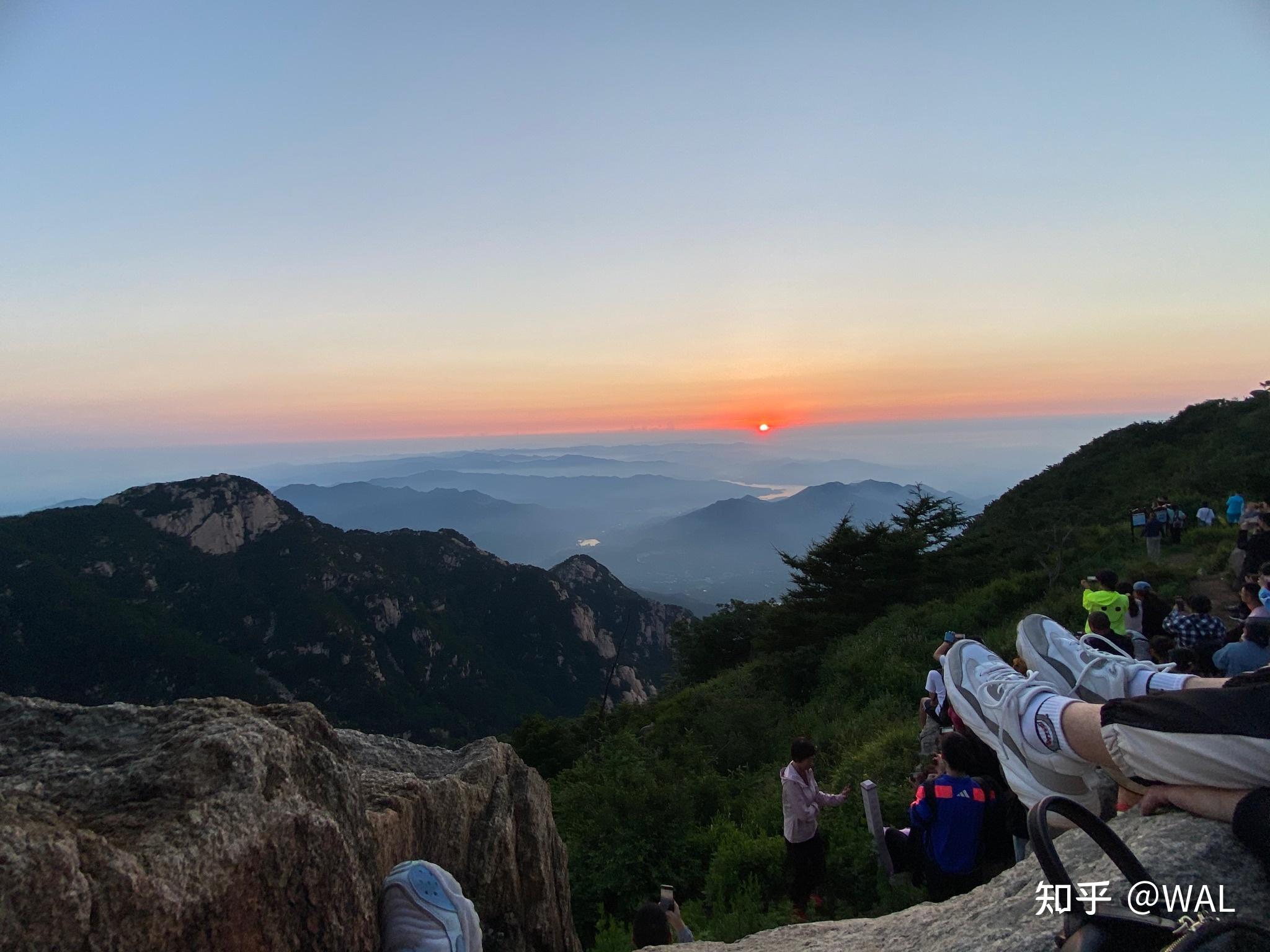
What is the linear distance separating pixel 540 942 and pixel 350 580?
5890 centimetres

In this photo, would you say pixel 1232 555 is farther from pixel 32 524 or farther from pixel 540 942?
pixel 32 524

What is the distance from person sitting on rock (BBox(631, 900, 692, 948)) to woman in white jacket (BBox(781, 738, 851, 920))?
1.15m

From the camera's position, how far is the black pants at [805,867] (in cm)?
514

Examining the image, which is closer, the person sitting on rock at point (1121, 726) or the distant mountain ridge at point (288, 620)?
the person sitting on rock at point (1121, 726)

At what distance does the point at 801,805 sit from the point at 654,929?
151 cm

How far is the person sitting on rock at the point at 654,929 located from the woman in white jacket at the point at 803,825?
3.76 feet

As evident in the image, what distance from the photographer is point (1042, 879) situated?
229 centimetres

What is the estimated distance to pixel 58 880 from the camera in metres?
1.71

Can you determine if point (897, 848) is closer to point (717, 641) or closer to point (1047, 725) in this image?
point (1047, 725)

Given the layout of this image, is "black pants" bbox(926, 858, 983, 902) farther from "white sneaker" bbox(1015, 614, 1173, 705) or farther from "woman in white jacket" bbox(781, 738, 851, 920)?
"white sneaker" bbox(1015, 614, 1173, 705)

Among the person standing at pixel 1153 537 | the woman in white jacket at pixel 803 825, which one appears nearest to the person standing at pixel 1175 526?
the person standing at pixel 1153 537

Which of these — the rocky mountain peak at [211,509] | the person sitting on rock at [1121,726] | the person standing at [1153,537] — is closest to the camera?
the person sitting on rock at [1121,726]

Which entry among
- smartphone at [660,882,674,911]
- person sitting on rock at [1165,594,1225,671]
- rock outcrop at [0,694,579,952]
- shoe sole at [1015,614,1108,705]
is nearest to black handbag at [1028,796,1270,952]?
shoe sole at [1015,614,1108,705]

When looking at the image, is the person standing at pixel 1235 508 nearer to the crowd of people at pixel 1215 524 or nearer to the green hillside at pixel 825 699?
the crowd of people at pixel 1215 524
